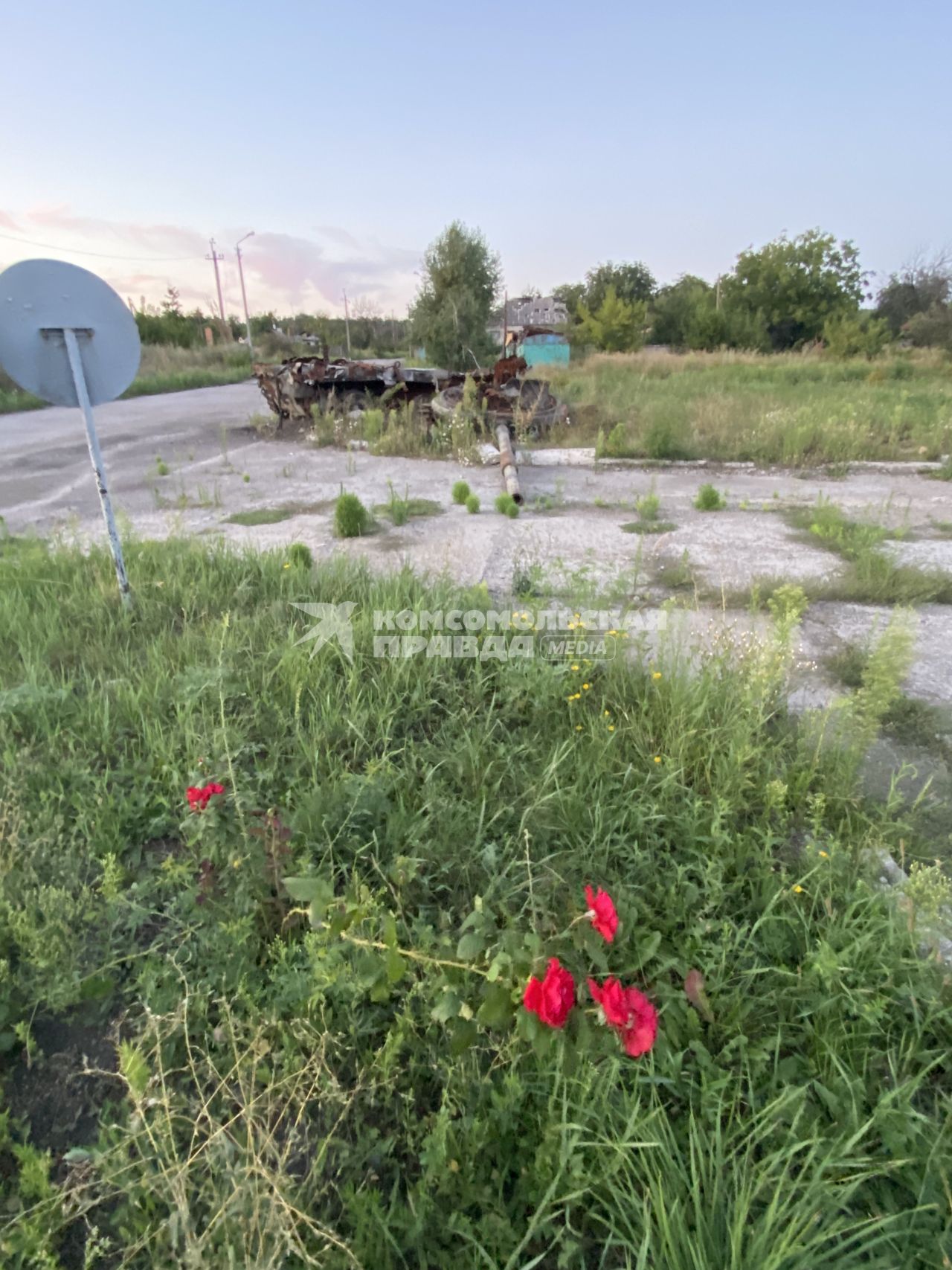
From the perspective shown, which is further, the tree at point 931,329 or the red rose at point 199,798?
the tree at point 931,329

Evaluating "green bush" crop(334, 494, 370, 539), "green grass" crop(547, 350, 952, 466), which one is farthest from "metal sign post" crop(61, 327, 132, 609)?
"green grass" crop(547, 350, 952, 466)

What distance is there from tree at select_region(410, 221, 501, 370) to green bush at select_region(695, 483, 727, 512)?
52.5 ft

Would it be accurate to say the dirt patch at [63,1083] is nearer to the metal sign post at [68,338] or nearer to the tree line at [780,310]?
the metal sign post at [68,338]

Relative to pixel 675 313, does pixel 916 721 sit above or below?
below

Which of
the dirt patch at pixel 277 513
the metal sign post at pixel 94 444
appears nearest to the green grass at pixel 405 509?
the dirt patch at pixel 277 513

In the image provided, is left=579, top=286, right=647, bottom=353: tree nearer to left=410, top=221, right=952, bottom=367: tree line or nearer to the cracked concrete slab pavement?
left=410, top=221, right=952, bottom=367: tree line

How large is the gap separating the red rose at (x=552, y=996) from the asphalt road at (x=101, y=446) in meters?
5.12

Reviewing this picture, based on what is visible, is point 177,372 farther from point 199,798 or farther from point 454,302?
point 199,798

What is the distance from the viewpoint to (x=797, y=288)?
32.0 metres

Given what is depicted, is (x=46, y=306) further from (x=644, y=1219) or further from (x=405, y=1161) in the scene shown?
A: (x=644, y=1219)

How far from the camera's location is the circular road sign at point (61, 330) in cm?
308

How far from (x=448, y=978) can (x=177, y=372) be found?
26.8m

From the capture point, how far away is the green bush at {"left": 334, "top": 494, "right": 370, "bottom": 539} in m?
5.42

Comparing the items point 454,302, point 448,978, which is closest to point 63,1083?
point 448,978
